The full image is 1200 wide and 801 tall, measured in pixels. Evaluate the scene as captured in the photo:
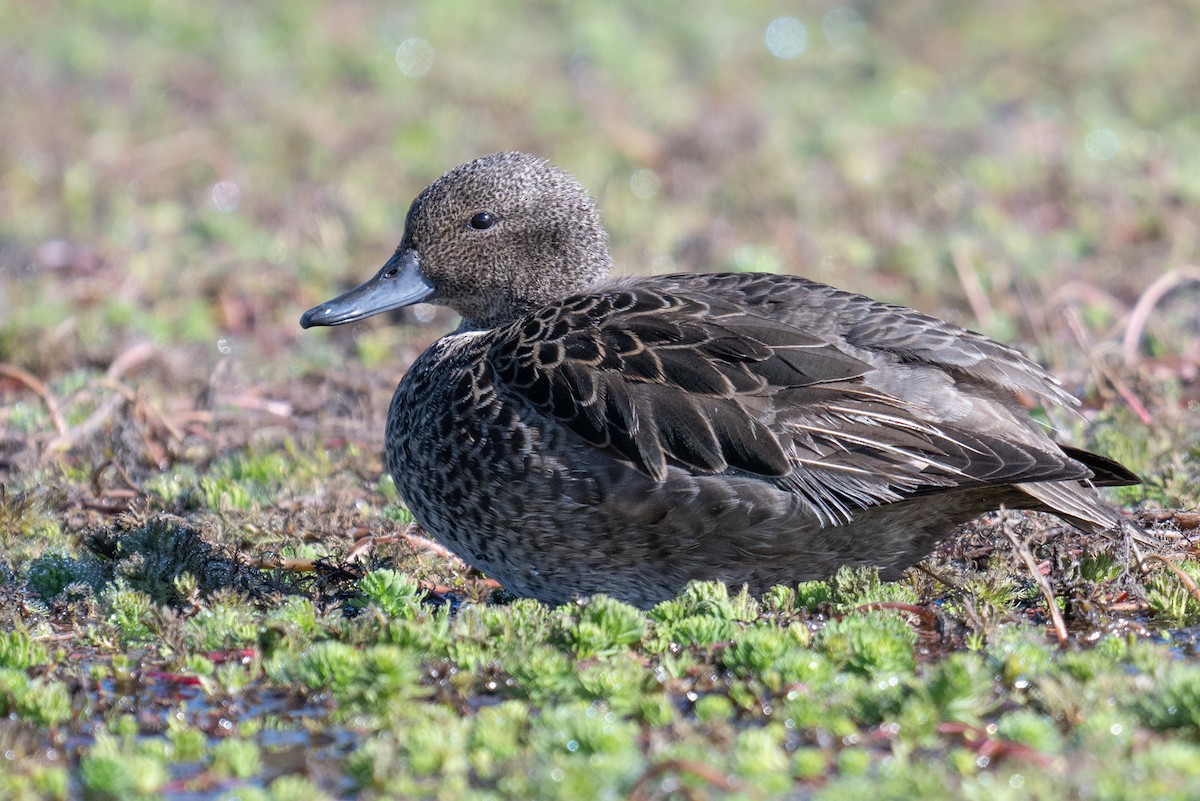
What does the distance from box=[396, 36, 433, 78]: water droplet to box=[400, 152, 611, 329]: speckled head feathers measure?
6.66 meters

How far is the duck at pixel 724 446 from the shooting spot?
14.9ft

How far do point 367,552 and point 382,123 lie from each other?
251 inches

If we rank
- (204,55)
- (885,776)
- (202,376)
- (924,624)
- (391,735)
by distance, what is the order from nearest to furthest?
(885,776), (391,735), (924,624), (202,376), (204,55)

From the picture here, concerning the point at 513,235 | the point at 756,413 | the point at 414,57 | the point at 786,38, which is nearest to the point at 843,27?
the point at 786,38

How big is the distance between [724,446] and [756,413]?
0.13m

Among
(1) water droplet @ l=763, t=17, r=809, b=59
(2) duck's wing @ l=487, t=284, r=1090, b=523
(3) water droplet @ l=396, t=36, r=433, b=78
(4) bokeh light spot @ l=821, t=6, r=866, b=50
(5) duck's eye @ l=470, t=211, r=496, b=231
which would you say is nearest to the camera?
(2) duck's wing @ l=487, t=284, r=1090, b=523

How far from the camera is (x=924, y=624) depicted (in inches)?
181

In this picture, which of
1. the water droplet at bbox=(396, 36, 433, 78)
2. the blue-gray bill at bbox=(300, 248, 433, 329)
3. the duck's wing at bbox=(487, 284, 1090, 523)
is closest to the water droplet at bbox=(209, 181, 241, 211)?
the water droplet at bbox=(396, 36, 433, 78)

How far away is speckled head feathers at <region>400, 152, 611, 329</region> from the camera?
589 cm

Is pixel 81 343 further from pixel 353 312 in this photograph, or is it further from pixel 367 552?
pixel 367 552

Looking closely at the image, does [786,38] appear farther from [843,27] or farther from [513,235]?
[513,235]

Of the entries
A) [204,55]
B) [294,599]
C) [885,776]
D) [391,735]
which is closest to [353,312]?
[294,599]

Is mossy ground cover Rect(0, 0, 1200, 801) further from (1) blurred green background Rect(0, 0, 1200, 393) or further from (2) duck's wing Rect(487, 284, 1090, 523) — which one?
(2) duck's wing Rect(487, 284, 1090, 523)

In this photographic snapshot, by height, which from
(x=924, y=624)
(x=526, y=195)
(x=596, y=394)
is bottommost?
(x=924, y=624)
